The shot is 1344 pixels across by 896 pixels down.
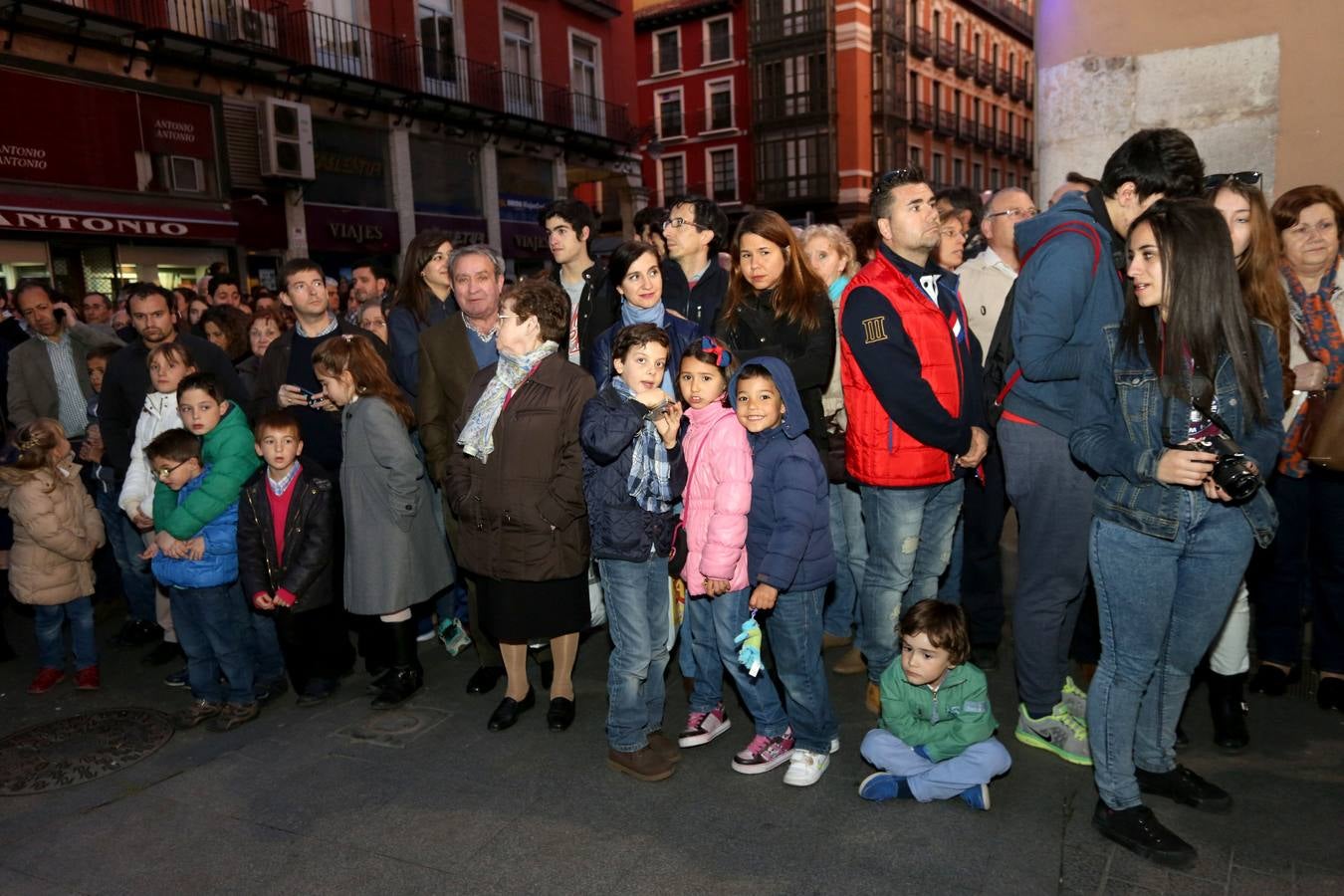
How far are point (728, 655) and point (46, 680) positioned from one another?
13.2 ft

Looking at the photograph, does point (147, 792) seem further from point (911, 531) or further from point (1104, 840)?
point (1104, 840)

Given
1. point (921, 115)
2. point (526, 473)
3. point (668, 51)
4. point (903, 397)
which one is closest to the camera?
point (903, 397)

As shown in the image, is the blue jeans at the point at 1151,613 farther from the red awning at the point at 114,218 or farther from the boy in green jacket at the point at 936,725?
the red awning at the point at 114,218

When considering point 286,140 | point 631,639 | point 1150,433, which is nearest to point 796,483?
point 631,639

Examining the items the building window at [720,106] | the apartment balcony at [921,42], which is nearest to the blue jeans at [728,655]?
the building window at [720,106]

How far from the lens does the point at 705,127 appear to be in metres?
38.7

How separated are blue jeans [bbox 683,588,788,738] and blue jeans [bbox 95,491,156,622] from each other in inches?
150

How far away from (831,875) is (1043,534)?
1.54 meters

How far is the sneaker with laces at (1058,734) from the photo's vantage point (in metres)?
3.60

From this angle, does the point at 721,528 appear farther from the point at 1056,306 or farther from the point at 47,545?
the point at 47,545

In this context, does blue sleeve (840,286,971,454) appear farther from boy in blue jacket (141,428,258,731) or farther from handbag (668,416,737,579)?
boy in blue jacket (141,428,258,731)

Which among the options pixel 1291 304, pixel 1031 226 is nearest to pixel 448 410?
pixel 1031 226

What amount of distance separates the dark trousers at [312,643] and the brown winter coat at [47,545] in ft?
4.26

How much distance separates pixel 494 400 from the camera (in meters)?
3.94
